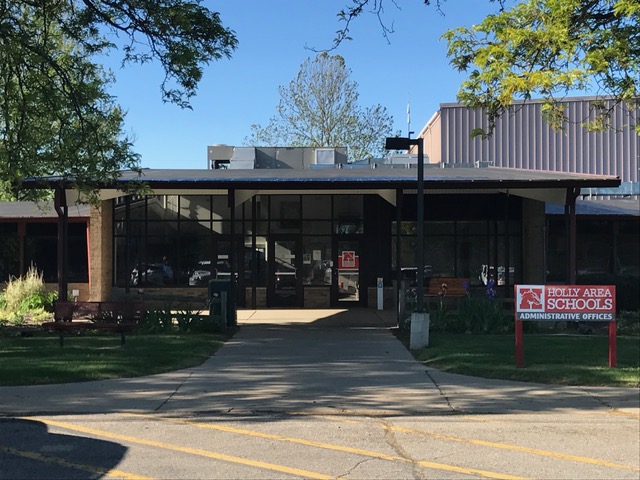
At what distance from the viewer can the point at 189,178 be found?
16.5 m

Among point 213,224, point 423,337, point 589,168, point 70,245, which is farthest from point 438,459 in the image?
point 589,168

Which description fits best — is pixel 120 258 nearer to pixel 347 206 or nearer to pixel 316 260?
pixel 316 260

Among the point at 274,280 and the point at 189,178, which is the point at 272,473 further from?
the point at 274,280

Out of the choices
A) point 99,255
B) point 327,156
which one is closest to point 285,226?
point 99,255

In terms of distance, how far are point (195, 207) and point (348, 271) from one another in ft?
18.3

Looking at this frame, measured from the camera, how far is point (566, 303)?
10.6m

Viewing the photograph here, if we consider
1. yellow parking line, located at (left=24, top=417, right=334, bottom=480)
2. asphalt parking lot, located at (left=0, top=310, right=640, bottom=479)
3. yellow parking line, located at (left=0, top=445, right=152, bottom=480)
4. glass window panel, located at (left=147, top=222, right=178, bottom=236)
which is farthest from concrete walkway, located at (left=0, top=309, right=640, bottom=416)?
glass window panel, located at (left=147, top=222, right=178, bottom=236)

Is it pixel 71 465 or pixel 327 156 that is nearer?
pixel 71 465

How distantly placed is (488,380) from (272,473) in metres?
4.89

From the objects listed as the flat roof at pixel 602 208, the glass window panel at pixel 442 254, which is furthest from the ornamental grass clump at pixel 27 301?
the flat roof at pixel 602 208

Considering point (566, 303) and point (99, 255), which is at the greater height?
point (99, 255)

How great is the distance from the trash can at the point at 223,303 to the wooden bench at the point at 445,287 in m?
7.98

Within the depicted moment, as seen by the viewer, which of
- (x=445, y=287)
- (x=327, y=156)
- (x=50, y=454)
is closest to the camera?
(x=50, y=454)

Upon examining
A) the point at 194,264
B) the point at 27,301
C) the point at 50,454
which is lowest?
the point at 50,454
